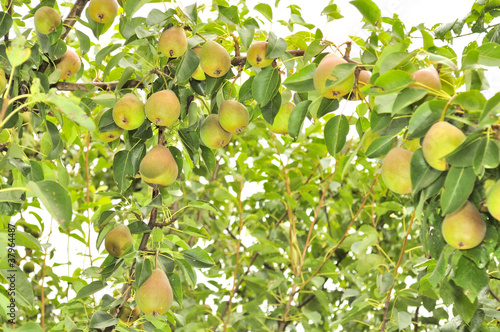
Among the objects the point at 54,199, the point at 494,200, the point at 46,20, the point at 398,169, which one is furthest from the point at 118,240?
the point at 494,200

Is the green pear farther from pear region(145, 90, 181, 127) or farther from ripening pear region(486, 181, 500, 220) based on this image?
ripening pear region(486, 181, 500, 220)

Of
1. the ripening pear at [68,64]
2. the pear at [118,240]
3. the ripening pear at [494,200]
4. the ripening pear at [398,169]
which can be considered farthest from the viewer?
the ripening pear at [68,64]

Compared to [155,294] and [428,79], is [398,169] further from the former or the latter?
[155,294]

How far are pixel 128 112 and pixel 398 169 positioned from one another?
1.79ft

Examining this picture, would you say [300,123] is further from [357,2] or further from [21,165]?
[21,165]

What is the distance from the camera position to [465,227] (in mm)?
708

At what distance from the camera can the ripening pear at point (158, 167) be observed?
1027mm

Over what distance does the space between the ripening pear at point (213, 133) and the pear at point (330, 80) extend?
0.28 m

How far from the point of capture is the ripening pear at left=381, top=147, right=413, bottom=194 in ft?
2.60

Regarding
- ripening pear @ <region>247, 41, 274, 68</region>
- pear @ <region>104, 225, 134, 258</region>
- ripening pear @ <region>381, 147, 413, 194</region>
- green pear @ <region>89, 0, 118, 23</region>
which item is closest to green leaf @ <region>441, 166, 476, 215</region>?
ripening pear @ <region>381, 147, 413, 194</region>

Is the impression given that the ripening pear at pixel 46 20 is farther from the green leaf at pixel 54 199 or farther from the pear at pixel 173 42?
the green leaf at pixel 54 199

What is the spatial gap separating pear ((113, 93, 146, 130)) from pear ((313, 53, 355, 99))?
0.38 meters

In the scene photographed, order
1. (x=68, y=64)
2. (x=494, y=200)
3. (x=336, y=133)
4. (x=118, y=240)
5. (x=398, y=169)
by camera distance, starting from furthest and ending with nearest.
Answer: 1. (x=68, y=64)
2. (x=118, y=240)
3. (x=336, y=133)
4. (x=398, y=169)
5. (x=494, y=200)

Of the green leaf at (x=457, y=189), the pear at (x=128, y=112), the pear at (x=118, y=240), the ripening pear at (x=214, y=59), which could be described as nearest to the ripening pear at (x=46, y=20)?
the pear at (x=128, y=112)
